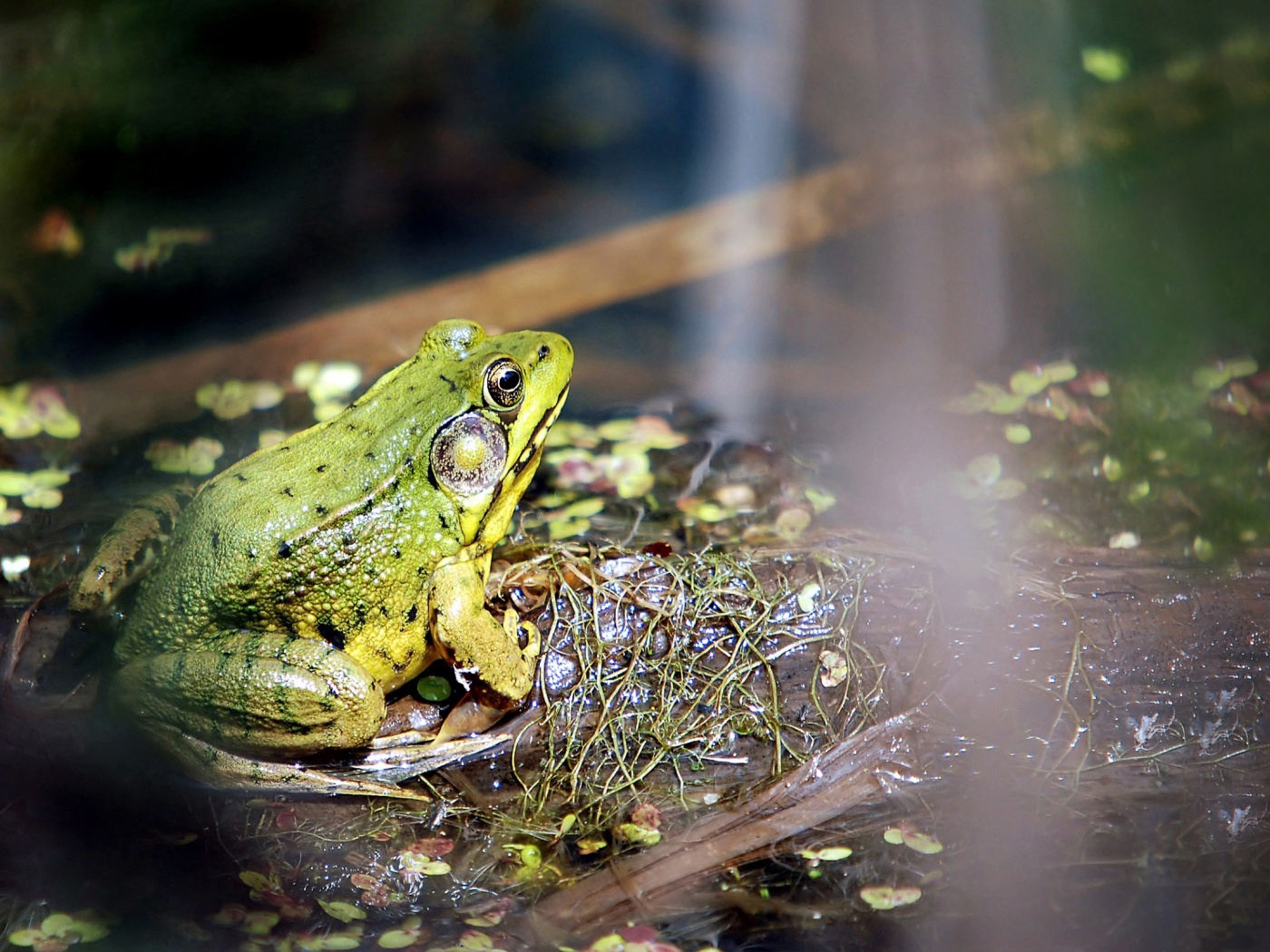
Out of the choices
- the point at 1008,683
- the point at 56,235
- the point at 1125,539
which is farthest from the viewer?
the point at 56,235

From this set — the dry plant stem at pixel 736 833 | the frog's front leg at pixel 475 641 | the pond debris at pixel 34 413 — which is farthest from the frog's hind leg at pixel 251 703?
the pond debris at pixel 34 413

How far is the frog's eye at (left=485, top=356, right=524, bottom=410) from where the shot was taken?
295 cm

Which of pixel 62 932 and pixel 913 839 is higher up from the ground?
pixel 62 932

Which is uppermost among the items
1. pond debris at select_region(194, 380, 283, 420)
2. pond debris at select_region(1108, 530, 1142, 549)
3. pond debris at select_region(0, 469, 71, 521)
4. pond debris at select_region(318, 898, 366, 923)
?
pond debris at select_region(194, 380, 283, 420)

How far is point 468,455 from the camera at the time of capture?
2.93m

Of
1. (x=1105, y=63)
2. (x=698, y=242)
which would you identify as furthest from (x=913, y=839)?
(x=1105, y=63)

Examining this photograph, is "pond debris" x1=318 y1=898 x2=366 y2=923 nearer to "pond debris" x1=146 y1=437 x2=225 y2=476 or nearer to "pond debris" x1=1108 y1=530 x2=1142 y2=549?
"pond debris" x1=146 y1=437 x2=225 y2=476

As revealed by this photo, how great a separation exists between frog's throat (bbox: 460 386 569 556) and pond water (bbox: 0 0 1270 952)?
0.46 m

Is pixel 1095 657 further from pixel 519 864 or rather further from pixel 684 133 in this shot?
pixel 684 133

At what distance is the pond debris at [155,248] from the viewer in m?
5.28

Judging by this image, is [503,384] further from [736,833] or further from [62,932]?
[62,932]

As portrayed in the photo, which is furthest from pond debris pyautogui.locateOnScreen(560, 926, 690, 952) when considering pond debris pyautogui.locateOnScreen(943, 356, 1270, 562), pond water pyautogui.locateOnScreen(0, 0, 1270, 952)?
pond debris pyautogui.locateOnScreen(943, 356, 1270, 562)

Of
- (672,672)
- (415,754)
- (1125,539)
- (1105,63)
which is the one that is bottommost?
(415,754)

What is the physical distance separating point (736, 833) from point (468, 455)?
1.55 m
